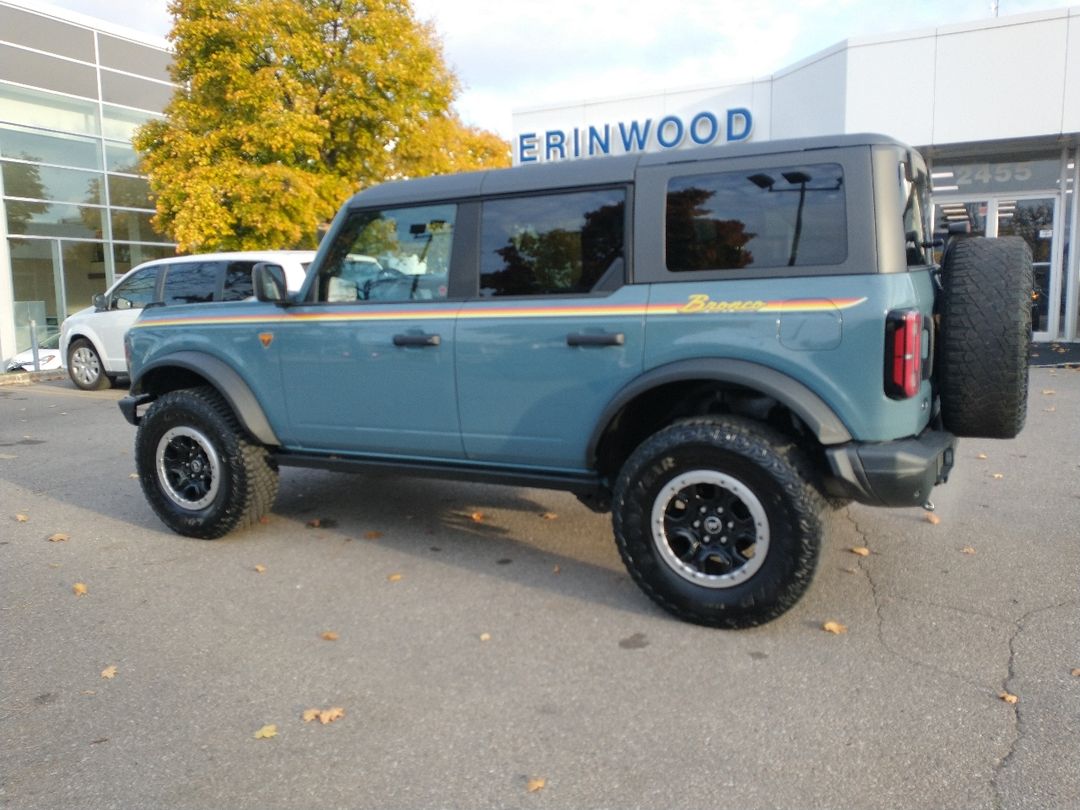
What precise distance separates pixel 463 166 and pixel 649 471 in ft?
49.9

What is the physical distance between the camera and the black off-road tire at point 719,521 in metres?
3.52

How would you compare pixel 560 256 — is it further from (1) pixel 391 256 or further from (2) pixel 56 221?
(2) pixel 56 221

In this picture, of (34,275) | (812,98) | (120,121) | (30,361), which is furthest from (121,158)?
(812,98)

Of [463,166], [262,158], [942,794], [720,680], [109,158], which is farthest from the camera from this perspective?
[109,158]

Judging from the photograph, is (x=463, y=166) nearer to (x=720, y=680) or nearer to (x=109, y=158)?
(x=109, y=158)

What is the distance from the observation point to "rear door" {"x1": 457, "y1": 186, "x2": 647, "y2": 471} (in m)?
3.88

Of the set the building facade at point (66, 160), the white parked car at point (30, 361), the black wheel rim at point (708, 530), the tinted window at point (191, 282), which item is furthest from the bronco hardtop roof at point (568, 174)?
the building facade at point (66, 160)

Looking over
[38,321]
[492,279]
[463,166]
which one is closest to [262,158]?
[463,166]

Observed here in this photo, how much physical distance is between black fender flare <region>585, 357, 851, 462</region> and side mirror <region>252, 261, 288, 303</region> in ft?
6.90

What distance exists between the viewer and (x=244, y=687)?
333 centimetres

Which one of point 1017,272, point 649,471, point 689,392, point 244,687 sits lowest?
point 244,687

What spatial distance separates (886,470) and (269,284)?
10.8 ft

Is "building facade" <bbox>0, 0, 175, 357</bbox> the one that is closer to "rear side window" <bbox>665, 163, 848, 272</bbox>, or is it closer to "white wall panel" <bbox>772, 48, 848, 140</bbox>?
"white wall panel" <bbox>772, 48, 848, 140</bbox>

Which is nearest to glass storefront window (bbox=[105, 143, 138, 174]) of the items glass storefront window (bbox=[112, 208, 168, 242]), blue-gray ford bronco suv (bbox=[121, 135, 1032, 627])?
glass storefront window (bbox=[112, 208, 168, 242])
